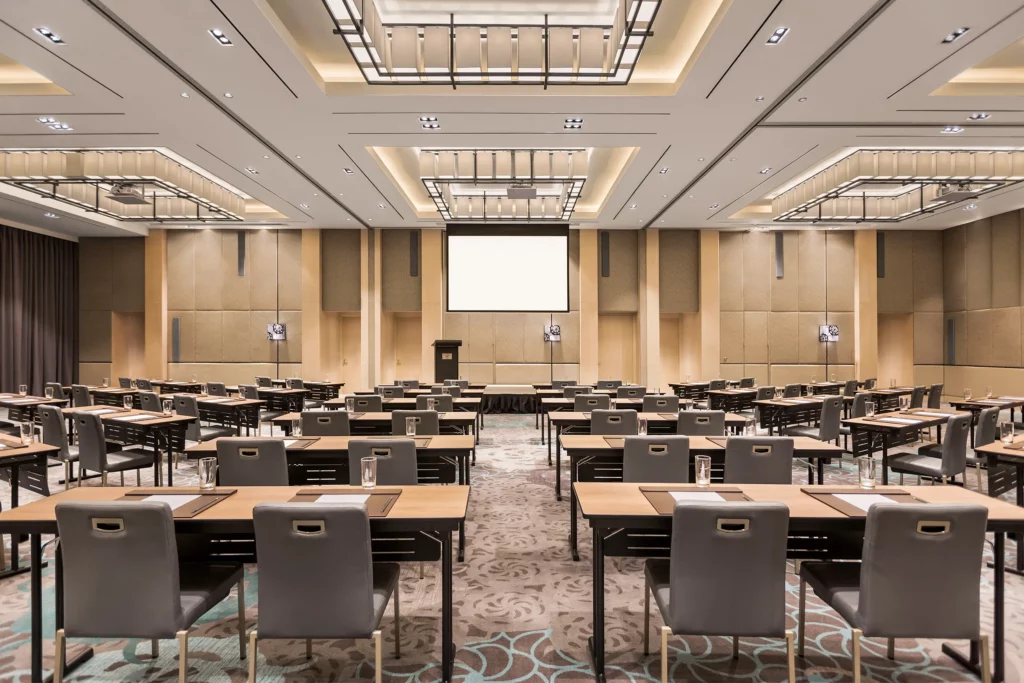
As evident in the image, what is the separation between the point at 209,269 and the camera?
49.0 ft

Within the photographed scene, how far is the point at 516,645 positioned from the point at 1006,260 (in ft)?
51.5

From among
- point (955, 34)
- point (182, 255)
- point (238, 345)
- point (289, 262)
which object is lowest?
point (238, 345)

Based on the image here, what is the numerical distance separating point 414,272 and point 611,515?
13258 millimetres

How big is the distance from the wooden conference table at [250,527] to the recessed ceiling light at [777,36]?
5.22 meters

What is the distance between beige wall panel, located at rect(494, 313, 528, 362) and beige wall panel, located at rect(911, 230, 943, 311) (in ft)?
35.3

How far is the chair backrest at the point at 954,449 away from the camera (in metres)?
4.71

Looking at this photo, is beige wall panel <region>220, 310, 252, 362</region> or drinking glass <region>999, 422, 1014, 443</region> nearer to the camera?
drinking glass <region>999, 422, 1014, 443</region>

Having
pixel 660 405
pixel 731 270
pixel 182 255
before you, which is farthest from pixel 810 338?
pixel 182 255

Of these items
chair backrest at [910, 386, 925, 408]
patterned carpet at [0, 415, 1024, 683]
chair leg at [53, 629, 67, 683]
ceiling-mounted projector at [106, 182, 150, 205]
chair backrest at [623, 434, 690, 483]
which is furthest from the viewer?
ceiling-mounted projector at [106, 182, 150, 205]

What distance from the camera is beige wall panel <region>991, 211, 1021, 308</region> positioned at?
41.5 feet

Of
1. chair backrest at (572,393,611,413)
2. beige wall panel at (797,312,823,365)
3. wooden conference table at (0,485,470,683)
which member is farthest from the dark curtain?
beige wall panel at (797,312,823,365)

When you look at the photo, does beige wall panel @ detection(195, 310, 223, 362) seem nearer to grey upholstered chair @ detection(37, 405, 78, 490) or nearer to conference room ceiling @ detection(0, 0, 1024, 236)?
conference room ceiling @ detection(0, 0, 1024, 236)

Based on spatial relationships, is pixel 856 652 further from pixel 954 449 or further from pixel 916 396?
pixel 916 396

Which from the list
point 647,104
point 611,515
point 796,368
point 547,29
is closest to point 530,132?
point 647,104
